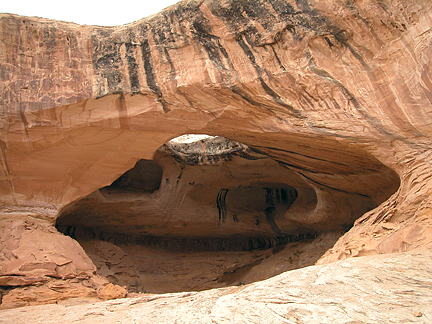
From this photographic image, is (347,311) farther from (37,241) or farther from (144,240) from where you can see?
(144,240)

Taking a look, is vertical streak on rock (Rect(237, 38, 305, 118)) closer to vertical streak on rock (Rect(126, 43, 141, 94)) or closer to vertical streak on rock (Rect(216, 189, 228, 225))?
vertical streak on rock (Rect(126, 43, 141, 94))

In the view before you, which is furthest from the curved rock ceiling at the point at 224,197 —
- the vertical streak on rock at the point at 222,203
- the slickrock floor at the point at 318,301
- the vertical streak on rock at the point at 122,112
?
the slickrock floor at the point at 318,301

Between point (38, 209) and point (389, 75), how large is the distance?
4.10 metres

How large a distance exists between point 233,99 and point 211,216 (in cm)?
348

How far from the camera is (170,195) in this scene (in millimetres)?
6457

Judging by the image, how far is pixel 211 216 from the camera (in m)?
6.82

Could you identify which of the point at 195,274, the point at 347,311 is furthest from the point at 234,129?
the point at 195,274

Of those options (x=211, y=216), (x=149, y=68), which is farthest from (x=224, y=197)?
(x=149, y=68)

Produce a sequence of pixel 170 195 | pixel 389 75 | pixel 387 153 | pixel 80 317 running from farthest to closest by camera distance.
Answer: pixel 170 195, pixel 387 153, pixel 389 75, pixel 80 317

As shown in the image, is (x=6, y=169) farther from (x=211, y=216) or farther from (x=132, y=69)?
(x=211, y=216)

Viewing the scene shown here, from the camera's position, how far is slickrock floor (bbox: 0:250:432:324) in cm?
166

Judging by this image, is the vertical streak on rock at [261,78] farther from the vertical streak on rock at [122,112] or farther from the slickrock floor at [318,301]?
the slickrock floor at [318,301]

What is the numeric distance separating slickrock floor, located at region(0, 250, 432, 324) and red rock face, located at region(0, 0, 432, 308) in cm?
71

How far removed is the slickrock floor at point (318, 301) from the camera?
1660 millimetres
